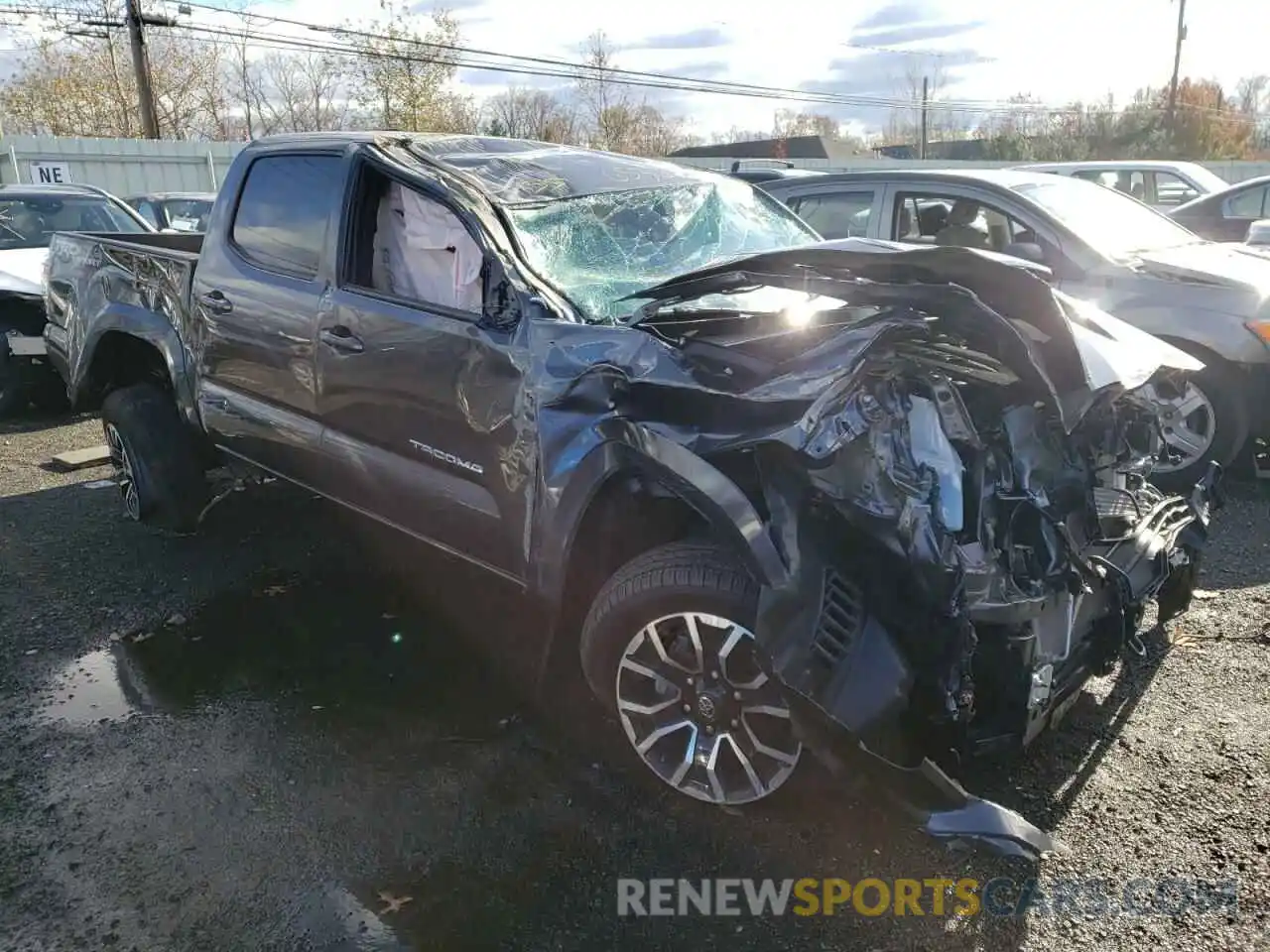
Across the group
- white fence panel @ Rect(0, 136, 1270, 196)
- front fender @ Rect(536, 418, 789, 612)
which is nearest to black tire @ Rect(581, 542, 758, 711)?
front fender @ Rect(536, 418, 789, 612)

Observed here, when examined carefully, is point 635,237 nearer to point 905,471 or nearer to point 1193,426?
point 905,471

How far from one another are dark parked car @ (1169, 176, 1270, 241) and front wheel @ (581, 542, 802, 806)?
9130 millimetres

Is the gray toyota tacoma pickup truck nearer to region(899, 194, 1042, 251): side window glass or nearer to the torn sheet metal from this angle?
the torn sheet metal

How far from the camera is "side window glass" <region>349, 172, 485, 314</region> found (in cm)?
361

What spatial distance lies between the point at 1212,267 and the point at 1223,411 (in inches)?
35.3

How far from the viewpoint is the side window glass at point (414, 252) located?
11.8 feet

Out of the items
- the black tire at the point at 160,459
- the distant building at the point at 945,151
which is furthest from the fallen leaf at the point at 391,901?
the distant building at the point at 945,151

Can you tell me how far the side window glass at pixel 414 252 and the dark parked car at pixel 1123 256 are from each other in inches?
131

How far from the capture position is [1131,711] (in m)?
3.43

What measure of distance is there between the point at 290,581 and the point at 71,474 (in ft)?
9.54

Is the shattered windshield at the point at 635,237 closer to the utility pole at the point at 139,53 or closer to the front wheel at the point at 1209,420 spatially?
the front wheel at the point at 1209,420

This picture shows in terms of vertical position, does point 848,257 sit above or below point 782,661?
above

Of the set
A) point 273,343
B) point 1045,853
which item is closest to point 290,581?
point 273,343

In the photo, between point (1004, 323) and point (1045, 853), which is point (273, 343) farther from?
point (1045, 853)
